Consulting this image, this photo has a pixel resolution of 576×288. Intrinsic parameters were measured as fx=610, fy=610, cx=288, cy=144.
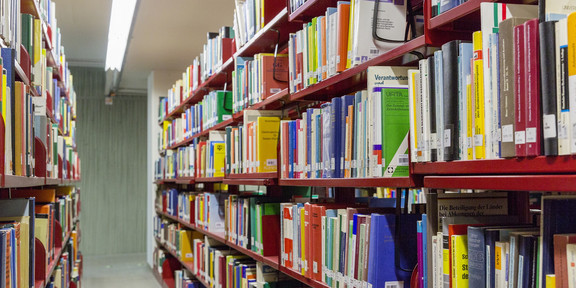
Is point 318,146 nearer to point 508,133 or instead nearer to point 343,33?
point 343,33

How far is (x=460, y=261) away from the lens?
158 centimetres

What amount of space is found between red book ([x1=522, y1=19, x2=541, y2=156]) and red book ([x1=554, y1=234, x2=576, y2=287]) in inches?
7.2

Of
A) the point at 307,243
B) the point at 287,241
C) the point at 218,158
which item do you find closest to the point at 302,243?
the point at 307,243

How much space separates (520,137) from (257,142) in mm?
2222

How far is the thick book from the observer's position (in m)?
1.34

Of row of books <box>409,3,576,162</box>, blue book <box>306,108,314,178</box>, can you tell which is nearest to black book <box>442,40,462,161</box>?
row of books <box>409,3,576,162</box>

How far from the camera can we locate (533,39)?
1280mm

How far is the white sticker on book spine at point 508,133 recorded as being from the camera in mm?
1347

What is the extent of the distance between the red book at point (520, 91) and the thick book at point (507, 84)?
12 millimetres

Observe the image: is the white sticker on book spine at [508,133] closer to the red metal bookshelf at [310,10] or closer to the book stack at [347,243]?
the book stack at [347,243]

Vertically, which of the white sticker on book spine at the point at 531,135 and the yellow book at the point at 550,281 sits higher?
the white sticker on book spine at the point at 531,135

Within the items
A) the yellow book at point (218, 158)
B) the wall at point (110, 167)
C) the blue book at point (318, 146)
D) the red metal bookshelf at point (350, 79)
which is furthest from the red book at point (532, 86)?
the wall at point (110, 167)

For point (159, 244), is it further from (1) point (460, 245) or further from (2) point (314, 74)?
(1) point (460, 245)

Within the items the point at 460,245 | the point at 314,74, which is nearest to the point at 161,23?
the point at 314,74
